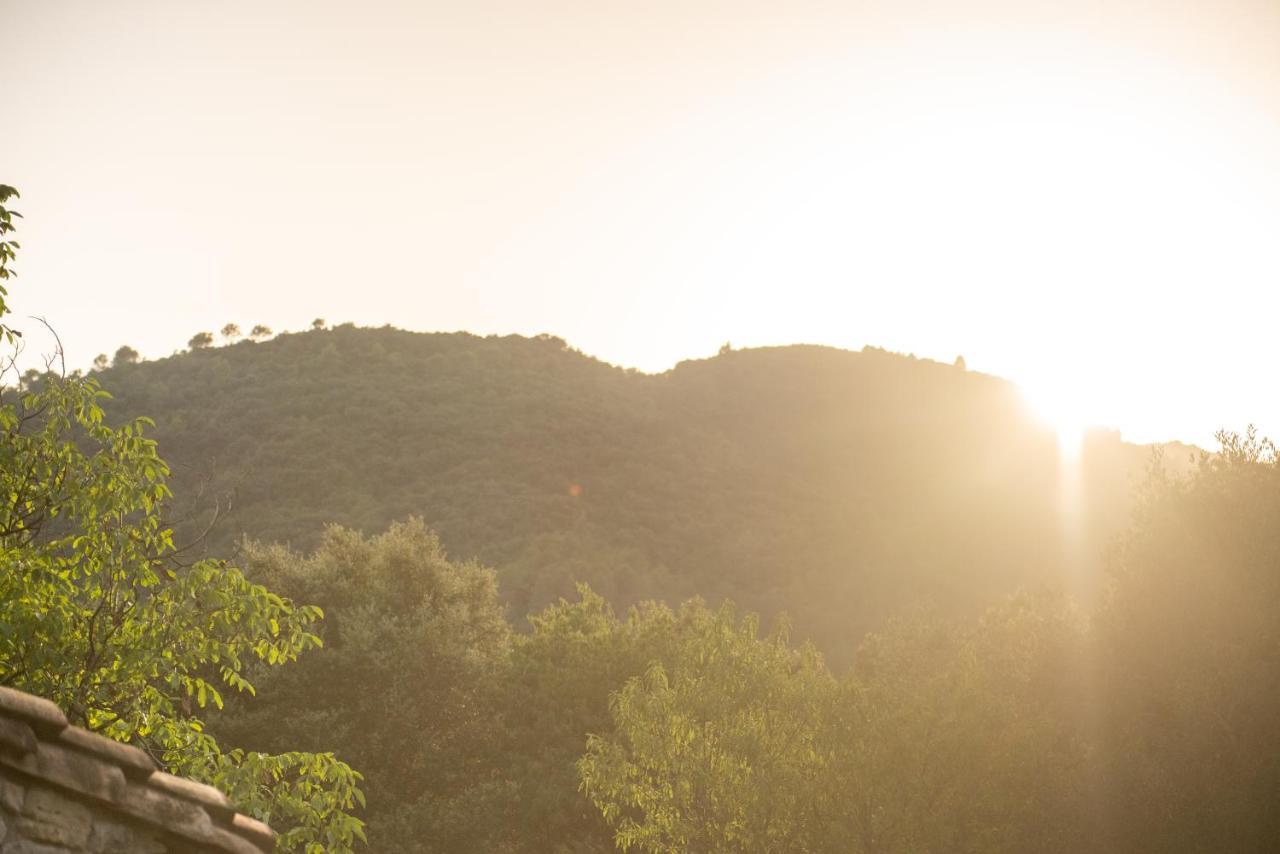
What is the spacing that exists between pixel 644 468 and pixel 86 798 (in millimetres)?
69341

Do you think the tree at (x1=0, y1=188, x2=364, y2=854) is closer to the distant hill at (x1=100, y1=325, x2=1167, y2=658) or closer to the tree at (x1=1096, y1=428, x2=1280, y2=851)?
the tree at (x1=1096, y1=428, x2=1280, y2=851)

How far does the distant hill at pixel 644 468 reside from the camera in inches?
2338

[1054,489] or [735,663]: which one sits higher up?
[1054,489]

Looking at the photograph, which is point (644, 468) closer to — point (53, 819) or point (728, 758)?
point (728, 758)

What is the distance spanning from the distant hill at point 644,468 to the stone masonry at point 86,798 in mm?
41454

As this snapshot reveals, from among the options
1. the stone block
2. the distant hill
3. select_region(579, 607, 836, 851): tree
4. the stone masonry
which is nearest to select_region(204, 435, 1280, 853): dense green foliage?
select_region(579, 607, 836, 851): tree

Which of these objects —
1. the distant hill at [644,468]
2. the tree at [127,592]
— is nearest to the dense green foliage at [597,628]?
the tree at [127,592]

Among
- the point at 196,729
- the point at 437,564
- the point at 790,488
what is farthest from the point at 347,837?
the point at 790,488

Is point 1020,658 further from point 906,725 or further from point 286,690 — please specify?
point 286,690

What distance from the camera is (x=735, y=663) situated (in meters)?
21.8

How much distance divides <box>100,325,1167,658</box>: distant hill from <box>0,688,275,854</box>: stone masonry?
136ft

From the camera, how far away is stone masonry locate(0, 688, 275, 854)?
5.36m

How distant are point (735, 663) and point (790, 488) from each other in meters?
59.3

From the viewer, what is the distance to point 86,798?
5.69 m
